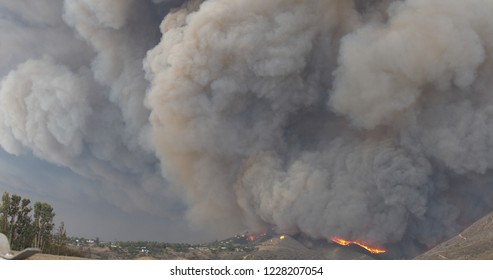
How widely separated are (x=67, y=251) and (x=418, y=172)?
118 ft

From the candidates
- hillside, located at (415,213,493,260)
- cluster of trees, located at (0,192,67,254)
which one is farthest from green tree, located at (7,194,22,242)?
hillside, located at (415,213,493,260)

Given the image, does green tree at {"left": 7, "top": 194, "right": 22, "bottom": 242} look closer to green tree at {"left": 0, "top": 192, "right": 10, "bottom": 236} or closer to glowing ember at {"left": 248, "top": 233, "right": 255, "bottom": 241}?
green tree at {"left": 0, "top": 192, "right": 10, "bottom": 236}

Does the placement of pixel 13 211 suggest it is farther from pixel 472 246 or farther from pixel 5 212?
pixel 472 246

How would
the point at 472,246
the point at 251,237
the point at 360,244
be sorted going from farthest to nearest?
the point at 251,237, the point at 360,244, the point at 472,246

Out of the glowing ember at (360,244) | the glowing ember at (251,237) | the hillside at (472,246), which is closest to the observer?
the hillside at (472,246)

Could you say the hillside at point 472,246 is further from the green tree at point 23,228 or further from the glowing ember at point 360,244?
the green tree at point 23,228

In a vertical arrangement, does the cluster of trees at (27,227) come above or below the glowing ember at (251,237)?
below

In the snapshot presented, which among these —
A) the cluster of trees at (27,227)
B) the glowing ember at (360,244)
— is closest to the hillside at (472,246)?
the glowing ember at (360,244)

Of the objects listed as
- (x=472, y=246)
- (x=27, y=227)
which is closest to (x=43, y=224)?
(x=27, y=227)

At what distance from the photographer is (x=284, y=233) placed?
218ft

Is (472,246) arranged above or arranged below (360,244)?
below

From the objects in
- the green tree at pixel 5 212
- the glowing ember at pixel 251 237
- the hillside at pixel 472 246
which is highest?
the glowing ember at pixel 251 237

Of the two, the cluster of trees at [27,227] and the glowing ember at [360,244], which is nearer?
the cluster of trees at [27,227]
